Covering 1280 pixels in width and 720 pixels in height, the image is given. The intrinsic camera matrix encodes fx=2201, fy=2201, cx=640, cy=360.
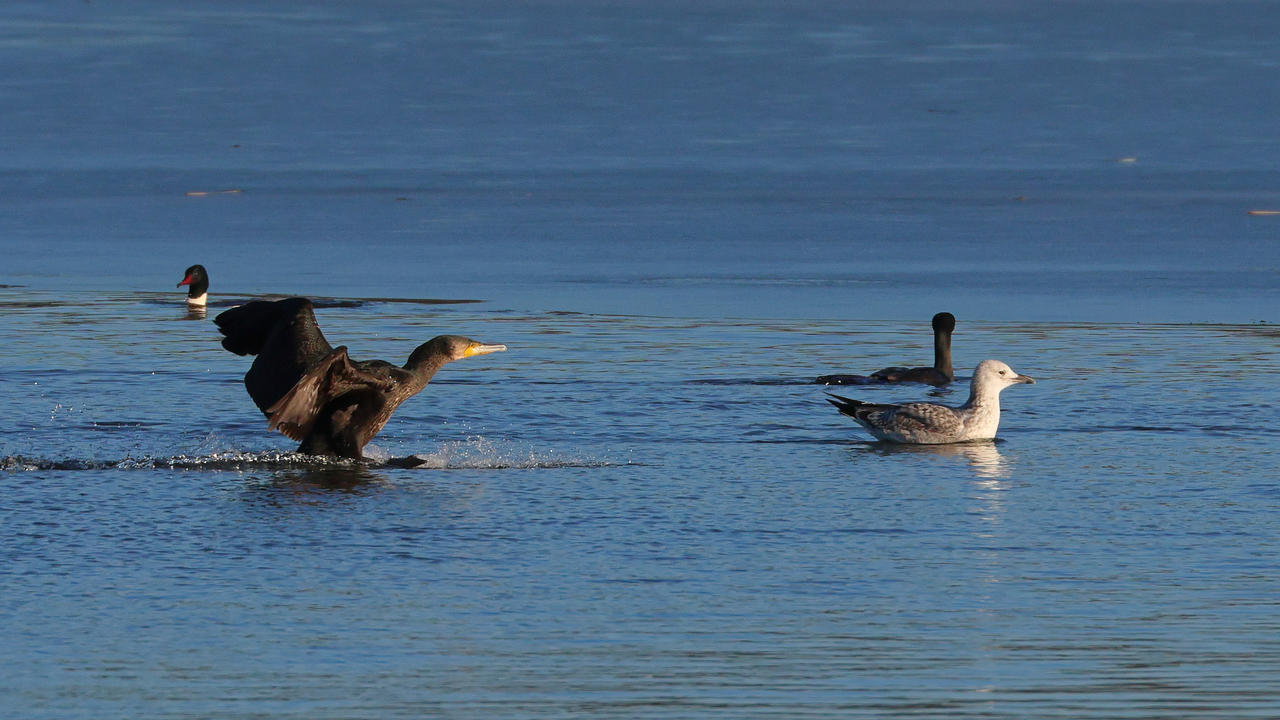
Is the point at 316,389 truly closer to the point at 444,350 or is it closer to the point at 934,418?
the point at 444,350

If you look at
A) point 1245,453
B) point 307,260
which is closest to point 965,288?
point 307,260

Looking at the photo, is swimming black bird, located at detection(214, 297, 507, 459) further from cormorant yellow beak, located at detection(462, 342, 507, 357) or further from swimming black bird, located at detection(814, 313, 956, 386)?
swimming black bird, located at detection(814, 313, 956, 386)

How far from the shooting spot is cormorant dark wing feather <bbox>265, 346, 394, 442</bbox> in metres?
9.95

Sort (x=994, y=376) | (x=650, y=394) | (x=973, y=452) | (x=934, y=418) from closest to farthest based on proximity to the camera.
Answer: (x=973, y=452), (x=934, y=418), (x=994, y=376), (x=650, y=394)

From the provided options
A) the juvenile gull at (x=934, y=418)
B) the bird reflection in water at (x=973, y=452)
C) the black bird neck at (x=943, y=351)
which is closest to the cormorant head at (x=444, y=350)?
the juvenile gull at (x=934, y=418)

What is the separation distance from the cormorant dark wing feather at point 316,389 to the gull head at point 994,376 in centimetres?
306

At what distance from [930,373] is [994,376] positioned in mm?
2056

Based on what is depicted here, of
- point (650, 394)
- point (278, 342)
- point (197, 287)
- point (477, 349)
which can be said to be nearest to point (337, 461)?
point (278, 342)

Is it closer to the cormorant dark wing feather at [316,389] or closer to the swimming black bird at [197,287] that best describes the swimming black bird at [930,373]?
the cormorant dark wing feather at [316,389]

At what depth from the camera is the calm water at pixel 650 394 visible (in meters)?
6.51

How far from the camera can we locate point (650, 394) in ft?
41.0

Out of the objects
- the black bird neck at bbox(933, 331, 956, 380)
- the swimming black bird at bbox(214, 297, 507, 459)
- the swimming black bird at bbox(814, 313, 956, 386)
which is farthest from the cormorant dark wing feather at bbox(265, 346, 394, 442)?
the black bird neck at bbox(933, 331, 956, 380)

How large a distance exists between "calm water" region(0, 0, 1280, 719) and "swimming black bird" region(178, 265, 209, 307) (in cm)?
23

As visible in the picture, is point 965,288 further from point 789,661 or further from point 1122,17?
point 1122,17
